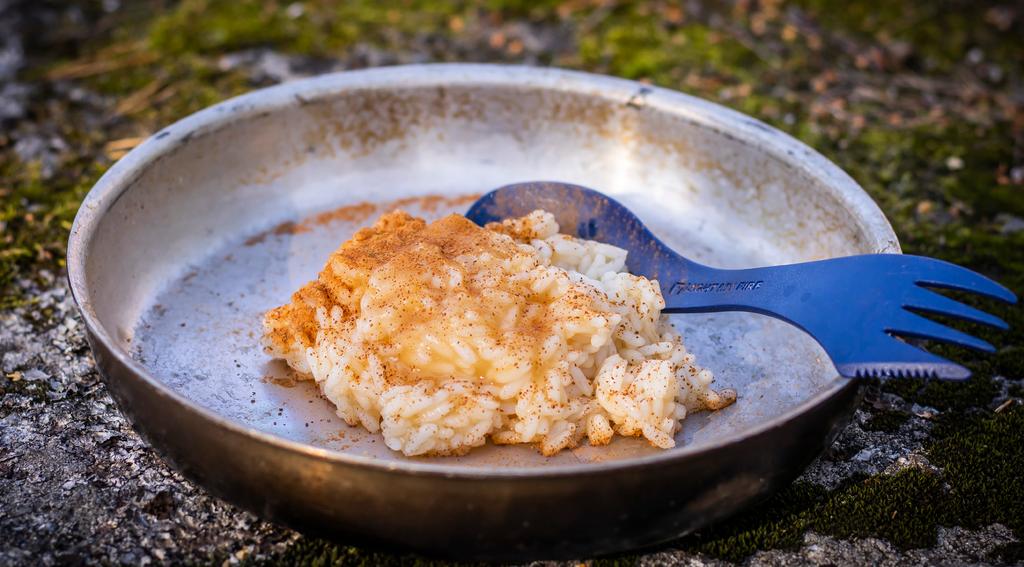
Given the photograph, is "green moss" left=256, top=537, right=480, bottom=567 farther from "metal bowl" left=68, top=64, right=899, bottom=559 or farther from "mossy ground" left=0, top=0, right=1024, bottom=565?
"mossy ground" left=0, top=0, right=1024, bottom=565

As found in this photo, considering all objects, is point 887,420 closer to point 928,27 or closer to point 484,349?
point 484,349

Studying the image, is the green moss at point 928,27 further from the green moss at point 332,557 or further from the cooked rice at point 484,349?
the green moss at point 332,557

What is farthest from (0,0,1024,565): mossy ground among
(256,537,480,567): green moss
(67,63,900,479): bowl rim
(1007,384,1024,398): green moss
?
(256,537,480,567): green moss

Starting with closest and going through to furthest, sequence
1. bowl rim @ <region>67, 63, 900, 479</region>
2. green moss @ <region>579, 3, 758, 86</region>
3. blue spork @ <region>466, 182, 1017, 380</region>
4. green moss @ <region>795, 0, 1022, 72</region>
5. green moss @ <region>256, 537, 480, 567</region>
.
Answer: bowl rim @ <region>67, 63, 900, 479</region>, blue spork @ <region>466, 182, 1017, 380</region>, green moss @ <region>256, 537, 480, 567</region>, green moss @ <region>579, 3, 758, 86</region>, green moss @ <region>795, 0, 1022, 72</region>

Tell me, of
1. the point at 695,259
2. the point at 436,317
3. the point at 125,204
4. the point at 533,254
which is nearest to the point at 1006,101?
the point at 695,259

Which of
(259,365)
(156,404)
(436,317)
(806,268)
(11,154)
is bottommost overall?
(11,154)

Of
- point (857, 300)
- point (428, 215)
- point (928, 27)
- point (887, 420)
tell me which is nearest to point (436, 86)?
point (428, 215)

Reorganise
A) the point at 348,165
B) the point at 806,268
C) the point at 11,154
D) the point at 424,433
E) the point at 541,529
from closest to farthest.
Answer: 1. the point at 541,529
2. the point at 424,433
3. the point at 806,268
4. the point at 348,165
5. the point at 11,154

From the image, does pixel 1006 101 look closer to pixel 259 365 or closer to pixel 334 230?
pixel 334 230
